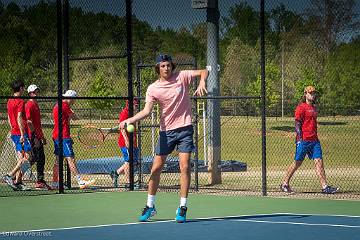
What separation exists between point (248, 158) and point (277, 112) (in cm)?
1801

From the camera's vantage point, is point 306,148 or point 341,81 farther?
point 341,81

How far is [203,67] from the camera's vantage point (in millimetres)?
48688

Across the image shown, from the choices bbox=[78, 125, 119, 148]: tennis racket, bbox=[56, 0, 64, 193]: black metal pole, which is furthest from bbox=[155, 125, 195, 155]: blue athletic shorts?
bbox=[78, 125, 119, 148]: tennis racket

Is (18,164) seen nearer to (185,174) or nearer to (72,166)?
(72,166)

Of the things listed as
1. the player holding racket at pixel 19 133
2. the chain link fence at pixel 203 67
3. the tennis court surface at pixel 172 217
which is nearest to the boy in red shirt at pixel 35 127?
the player holding racket at pixel 19 133

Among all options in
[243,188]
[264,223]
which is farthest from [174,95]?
[243,188]

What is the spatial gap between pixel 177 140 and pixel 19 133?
5505 millimetres

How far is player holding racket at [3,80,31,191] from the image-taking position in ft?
53.4

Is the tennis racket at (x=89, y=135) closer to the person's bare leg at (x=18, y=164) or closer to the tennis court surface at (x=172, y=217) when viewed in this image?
the person's bare leg at (x=18, y=164)

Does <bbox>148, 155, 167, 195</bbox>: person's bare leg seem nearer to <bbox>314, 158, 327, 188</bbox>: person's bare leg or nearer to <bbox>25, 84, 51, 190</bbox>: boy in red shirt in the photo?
<bbox>314, 158, 327, 188</bbox>: person's bare leg

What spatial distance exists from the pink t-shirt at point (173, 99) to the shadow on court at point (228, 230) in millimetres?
1220

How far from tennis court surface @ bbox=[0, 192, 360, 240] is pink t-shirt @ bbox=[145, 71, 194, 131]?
4.01 feet

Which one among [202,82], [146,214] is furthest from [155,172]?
[202,82]

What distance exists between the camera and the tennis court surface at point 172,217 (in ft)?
34.9
